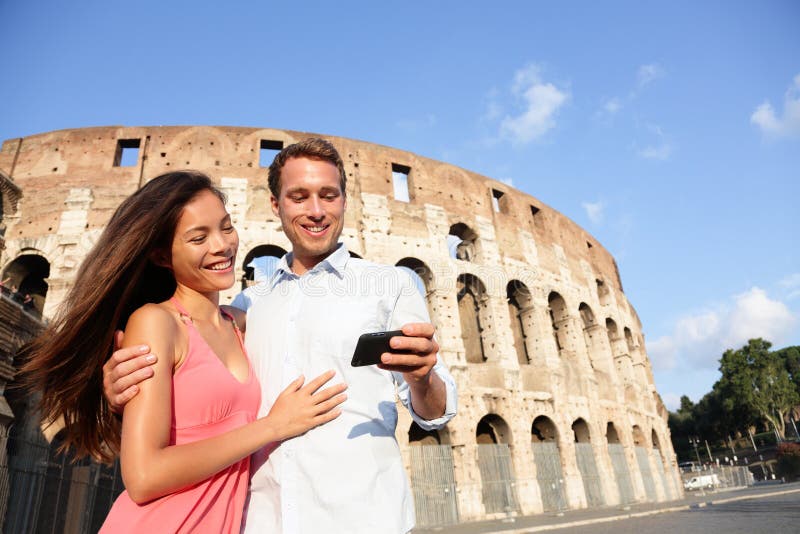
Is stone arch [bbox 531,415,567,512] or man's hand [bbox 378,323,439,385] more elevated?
man's hand [bbox 378,323,439,385]

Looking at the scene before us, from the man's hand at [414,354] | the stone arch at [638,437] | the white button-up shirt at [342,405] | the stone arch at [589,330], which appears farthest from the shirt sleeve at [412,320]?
the stone arch at [638,437]

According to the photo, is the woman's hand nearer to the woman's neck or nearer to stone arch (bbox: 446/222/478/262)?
the woman's neck

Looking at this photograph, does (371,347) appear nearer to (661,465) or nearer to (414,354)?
(414,354)

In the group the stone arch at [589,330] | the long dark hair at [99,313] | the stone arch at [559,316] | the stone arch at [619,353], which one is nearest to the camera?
the long dark hair at [99,313]

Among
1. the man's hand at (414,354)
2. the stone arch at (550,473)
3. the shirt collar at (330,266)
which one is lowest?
the stone arch at (550,473)

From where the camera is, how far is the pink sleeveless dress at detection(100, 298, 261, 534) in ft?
3.69

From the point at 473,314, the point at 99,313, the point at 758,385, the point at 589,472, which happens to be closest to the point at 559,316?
the point at 473,314

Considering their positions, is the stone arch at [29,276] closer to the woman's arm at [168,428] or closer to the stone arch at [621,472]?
the woman's arm at [168,428]

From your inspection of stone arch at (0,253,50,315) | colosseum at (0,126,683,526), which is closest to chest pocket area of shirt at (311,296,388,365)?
colosseum at (0,126,683,526)

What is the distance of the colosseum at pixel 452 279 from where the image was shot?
1172 cm

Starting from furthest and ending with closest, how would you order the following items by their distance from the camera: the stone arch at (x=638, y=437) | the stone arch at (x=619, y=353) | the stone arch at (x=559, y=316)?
the stone arch at (x=619, y=353), the stone arch at (x=638, y=437), the stone arch at (x=559, y=316)

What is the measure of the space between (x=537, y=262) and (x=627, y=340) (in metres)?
7.96

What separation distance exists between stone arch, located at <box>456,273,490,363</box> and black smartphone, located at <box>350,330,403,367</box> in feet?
43.7

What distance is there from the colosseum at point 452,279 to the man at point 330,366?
10.1 meters
